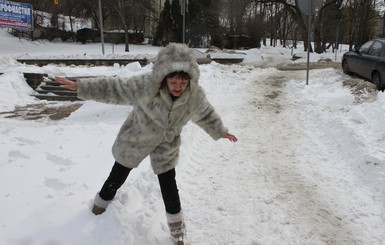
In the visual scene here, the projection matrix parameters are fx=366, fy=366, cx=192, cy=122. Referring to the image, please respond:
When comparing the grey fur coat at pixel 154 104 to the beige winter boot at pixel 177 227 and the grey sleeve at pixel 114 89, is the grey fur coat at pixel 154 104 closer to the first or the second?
the grey sleeve at pixel 114 89

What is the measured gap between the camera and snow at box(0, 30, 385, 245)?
3398mm

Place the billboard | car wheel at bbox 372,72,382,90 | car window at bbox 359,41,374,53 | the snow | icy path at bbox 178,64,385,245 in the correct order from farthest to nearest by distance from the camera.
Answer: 1. the billboard
2. car window at bbox 359,41,374,53
3. car wheel at bbox 372,72,382,90
4. icy path at bbox 178,64,385,245
5. the snow

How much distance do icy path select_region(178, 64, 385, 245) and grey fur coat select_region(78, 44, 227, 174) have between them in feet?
3.31

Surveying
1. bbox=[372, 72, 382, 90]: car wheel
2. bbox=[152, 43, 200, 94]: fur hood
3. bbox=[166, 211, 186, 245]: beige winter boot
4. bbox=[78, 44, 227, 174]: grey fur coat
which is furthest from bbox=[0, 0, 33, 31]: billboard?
bbox=[166, 211, 186, 245]: beige winter boot

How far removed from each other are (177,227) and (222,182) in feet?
5.33

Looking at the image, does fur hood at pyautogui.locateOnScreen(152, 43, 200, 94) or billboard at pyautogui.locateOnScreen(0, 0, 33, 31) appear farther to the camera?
billboard at pyautogui.locateOnScreen(0, 0, 33, 31)

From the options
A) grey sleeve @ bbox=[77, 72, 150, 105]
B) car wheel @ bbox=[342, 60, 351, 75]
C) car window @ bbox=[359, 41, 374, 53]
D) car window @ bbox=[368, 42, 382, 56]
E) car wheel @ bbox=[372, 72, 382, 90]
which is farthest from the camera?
car wheel @ bbox=[342, 60, 351, 75]

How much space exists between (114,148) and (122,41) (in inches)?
1677

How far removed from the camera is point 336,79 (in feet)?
39.9

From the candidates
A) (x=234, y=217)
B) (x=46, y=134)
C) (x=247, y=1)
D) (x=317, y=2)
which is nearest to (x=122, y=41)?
(x=247, y=1)

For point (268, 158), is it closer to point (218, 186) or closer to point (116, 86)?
point (218, 186)

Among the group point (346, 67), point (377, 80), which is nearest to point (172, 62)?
point (377, 80)

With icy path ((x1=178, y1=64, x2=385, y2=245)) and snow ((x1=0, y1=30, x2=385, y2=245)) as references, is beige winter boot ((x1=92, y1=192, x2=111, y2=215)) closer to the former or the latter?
snow ((x1=0, y1=30, x2=385, y2=245))

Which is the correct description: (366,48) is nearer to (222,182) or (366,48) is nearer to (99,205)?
(222,182)
